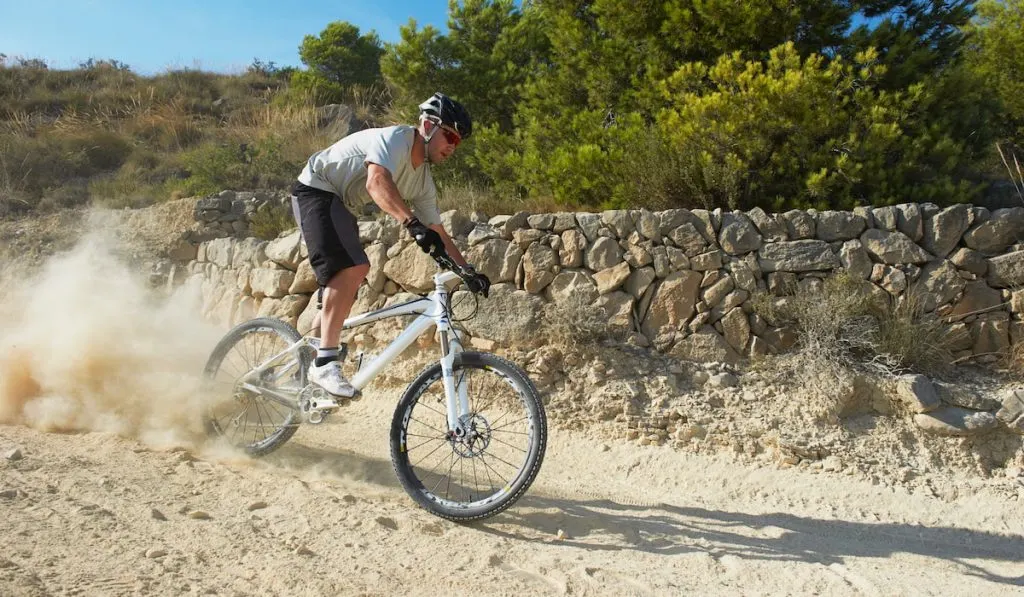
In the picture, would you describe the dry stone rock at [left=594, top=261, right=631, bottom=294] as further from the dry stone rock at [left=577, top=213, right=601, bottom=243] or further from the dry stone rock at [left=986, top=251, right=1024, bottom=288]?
the dry stone rock at [left=986, top=251, right=1024, bottom=288]

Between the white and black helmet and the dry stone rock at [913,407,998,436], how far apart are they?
392cm

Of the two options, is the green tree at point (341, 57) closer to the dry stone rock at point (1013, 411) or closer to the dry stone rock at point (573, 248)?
the dry stone rock at point (573, 248)

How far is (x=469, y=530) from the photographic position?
345 centimetres

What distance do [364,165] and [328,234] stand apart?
44 centimetres

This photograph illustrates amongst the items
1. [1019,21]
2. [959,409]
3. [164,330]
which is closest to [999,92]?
[1019,21]

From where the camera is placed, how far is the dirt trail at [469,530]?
2791mm

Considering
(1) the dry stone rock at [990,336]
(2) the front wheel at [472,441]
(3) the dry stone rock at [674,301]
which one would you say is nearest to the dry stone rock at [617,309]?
(3) the dry stone rock at [674,301]

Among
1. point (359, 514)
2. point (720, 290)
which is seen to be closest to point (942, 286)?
point (720, 290)

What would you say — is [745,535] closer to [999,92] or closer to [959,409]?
[959,409]

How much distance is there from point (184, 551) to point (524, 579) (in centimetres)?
146

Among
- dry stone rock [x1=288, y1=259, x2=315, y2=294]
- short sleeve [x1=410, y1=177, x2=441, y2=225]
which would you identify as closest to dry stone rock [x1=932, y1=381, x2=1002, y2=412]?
short sleeve [x1=410, y1=177, x2=441, y2=225]

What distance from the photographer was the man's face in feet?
12.4

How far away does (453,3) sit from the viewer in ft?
33.9

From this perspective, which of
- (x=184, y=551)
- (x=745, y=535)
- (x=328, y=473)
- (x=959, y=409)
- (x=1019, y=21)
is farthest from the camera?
(x=1019, y=21)
